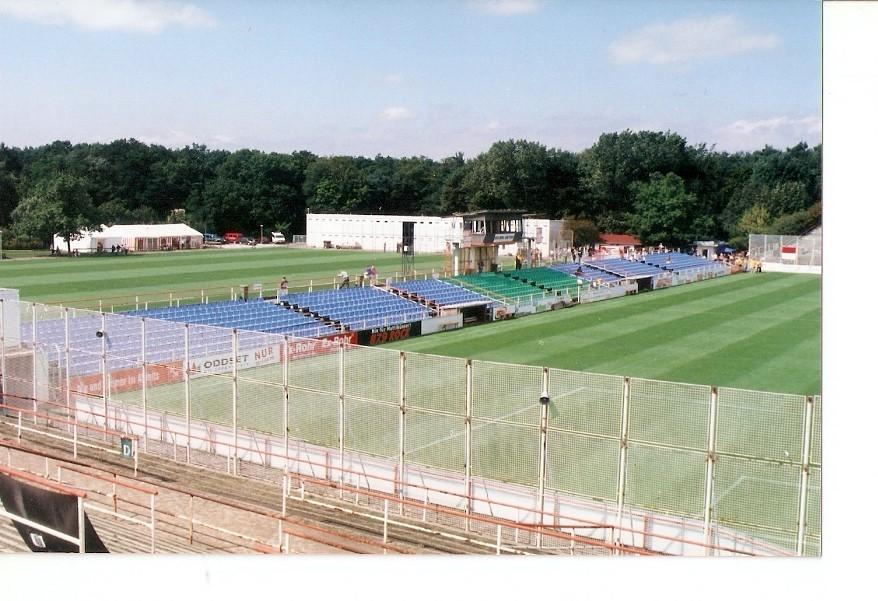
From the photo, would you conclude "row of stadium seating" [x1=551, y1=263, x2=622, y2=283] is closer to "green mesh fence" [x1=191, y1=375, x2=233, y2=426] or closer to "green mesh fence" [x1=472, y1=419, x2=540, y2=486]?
"green mesh fence" [x1=472, y1=419, x2=540, y2=486]

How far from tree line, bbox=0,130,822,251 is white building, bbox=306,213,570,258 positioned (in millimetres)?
4783

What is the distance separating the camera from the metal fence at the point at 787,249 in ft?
159

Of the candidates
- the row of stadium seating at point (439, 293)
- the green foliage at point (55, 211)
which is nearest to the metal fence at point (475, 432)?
the row of stadium seating at point (439, 293)

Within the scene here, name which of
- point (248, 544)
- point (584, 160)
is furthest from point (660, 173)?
point (248, 544)

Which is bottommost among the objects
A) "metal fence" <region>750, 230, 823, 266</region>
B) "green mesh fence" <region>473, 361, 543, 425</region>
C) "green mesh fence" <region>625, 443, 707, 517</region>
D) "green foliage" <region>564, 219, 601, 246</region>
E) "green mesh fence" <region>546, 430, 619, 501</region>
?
"green mesh fence" <region>625, 443, 707, 517</region>

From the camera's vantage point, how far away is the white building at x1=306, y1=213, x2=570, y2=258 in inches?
2324

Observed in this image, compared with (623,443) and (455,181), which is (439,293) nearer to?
(623,443)

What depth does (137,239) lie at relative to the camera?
53.4m

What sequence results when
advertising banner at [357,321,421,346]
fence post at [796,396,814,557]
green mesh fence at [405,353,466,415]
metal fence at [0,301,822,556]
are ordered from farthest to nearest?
1. advertising banner at [357,321,421,346]
2. green mesh fence at [405,353,466,415]
3. metal fence at [0,301,822,556]
4. fence post at [796,396,814,557]

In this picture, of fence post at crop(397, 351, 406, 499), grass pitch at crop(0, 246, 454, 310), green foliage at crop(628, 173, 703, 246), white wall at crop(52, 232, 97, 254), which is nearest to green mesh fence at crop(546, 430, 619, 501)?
fence post at crop(397, 351, 406, 499)

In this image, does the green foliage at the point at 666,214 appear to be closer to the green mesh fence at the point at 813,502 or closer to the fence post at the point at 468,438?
the green mesh fence at the point at 813,502

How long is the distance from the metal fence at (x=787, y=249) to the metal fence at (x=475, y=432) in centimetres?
3461

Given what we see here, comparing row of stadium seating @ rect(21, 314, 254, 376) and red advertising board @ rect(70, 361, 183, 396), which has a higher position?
row of stadium seating @ rect(21, 314, 254, 376)
